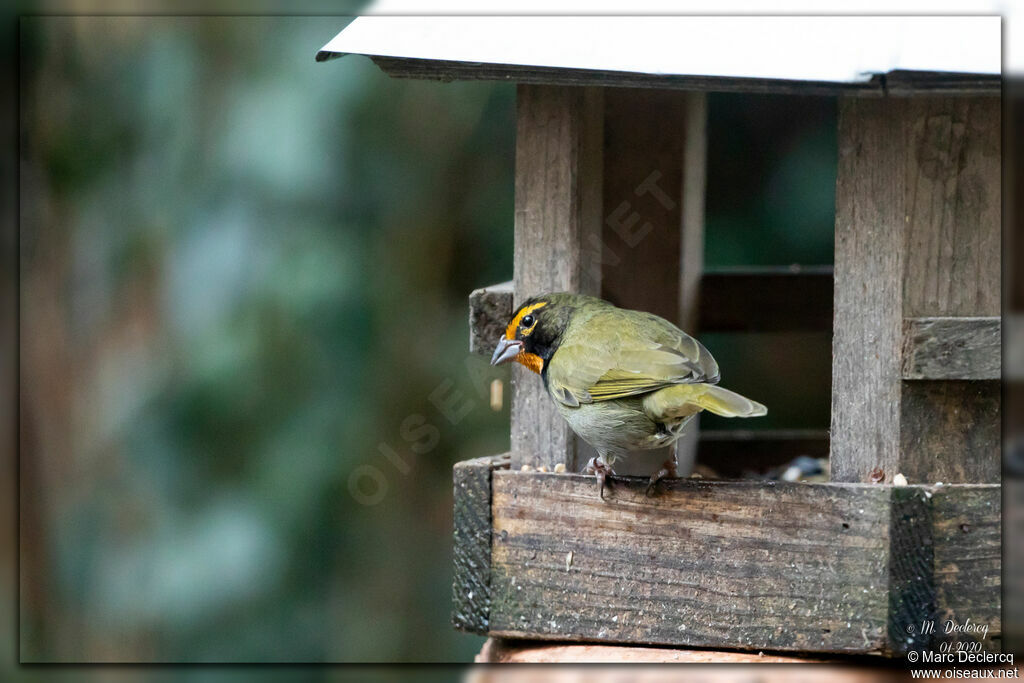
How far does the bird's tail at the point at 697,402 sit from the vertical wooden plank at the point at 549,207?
30cm

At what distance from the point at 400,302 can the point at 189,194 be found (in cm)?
96

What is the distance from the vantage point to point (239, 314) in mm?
4531

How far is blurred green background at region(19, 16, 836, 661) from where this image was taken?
4.50 metres

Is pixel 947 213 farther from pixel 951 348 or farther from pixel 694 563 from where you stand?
pixel 694 563

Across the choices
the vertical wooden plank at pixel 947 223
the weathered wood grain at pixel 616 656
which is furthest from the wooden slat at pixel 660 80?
the weathered wood grain at pixel 616 656

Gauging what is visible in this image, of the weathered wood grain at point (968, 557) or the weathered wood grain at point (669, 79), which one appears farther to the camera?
the weathered wood grain at point (968, 557)

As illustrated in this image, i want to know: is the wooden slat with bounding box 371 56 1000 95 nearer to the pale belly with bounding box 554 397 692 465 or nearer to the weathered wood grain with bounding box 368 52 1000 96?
the weathered wood grain with bounding box 368 52 1000 96

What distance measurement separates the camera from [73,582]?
4.64 m

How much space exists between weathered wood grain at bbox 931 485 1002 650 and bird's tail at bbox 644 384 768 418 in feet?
1.44

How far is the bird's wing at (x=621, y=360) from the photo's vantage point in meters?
2.71

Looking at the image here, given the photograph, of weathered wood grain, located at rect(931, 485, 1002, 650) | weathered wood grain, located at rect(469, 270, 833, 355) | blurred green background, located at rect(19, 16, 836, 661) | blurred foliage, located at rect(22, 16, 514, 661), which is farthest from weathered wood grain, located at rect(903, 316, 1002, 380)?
blurred foliage, located at rect(22, 16, 514, 661)

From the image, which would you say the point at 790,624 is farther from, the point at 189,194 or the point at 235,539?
the point at 189,194

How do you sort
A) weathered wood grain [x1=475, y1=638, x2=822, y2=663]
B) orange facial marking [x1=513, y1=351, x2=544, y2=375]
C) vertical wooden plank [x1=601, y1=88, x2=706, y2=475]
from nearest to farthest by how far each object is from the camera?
weathered wood grain [x1=475, y1=638, x2=822, y2=663]
orange facial marking [x1=513, y1=351, x2=544, y2=375]
vertical wooden plank [x1=601, y1=88, x2=706, y2=475]

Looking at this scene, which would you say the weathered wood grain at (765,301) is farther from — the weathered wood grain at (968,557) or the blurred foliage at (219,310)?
the weathered wood grain at (968,557)
